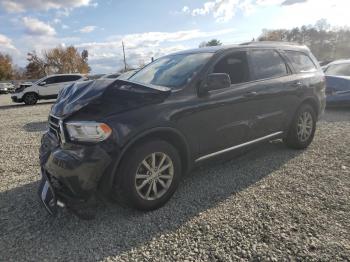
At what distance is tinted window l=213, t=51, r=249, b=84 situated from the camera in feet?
13.6

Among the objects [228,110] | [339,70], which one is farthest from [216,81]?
[339,70]

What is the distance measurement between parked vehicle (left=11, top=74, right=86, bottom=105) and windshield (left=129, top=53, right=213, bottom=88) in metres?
14.8

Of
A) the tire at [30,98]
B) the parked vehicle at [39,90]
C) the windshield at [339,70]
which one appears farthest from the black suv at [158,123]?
the tire at [30,98]

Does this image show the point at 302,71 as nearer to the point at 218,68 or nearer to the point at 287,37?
the point at 218,68

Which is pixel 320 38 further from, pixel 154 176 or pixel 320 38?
pixel 154 176

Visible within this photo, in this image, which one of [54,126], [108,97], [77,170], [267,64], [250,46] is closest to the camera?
[77,170]

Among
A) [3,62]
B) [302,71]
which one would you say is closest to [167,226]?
[302,71]

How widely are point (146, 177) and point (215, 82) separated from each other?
1362mm

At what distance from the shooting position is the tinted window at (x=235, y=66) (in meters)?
4.14

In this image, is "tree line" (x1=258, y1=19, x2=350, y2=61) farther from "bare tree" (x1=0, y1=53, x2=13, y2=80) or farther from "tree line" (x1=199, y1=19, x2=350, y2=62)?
"bare tree" (x1=0, y1=53, x2=13, y2=80)

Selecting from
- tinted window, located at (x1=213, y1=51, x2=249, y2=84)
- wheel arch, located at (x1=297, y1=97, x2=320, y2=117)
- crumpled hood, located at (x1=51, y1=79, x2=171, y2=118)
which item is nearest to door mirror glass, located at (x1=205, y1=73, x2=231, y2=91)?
tinted window, located at (x1=213, y1=51, x2=249, y2=84)

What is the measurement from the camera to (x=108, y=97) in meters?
3.15

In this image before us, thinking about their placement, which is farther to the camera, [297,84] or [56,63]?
[56,63]

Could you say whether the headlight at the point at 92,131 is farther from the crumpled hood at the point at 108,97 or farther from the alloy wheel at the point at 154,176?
the alloy wheel at the point at 154,176
